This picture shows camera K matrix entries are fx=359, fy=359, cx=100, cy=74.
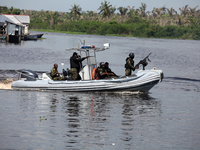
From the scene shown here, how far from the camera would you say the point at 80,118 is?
13539 mm

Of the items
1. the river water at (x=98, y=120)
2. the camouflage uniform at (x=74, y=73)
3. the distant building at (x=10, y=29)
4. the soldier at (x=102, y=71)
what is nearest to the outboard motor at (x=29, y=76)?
the river water at (x=98, y=120)

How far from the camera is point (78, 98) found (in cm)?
1773

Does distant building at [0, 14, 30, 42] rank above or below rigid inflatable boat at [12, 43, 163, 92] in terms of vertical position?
above

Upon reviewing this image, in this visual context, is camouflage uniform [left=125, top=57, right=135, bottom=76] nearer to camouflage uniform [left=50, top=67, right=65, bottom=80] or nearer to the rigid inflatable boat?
the rigid inflatable boat

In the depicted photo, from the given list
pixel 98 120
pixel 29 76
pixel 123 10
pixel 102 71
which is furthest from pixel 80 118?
pixel 123 10

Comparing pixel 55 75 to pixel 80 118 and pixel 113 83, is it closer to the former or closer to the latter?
pixel 113 83

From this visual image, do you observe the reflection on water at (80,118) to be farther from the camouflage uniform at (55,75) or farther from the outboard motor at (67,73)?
the outboard motor at (67,73)

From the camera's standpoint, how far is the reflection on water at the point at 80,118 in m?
10.8

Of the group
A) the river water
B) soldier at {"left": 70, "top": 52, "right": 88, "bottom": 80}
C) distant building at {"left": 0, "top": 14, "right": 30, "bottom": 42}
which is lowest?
the river water

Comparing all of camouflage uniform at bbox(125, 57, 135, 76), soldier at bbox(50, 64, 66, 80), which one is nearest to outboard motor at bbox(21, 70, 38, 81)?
soldier at bbox(50, 64, 66, 80)

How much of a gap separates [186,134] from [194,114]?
3.48 metres

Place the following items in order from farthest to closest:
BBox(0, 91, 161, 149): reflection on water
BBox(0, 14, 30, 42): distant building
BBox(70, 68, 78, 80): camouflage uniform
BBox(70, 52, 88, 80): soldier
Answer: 1. BBox(0, 14, 30, 42): distant building
2. BBox(70, 68, 78, 80): camouflage uniform
3. BBox(70, 52, 88, 80): soldier
4. BBox(0, 91, 161, 149): reflection on water

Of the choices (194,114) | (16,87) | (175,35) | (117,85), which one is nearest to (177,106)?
(194,114)

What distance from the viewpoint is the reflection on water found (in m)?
10.8
